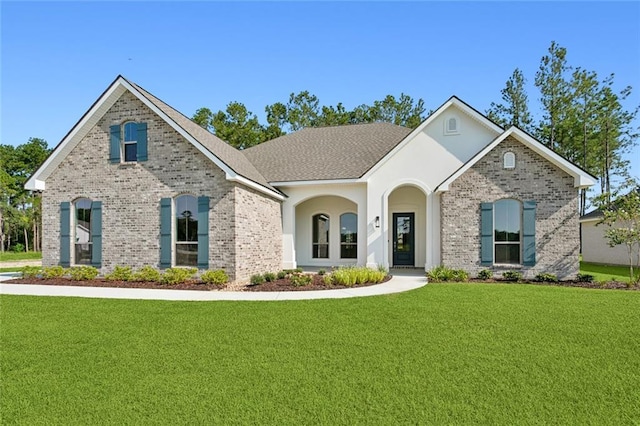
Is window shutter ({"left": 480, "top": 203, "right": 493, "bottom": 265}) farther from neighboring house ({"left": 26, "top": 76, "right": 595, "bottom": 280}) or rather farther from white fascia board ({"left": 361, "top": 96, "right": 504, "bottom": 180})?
white fascia board ({"left": 361, "top": 96, "right": 504, "bottom": 180})

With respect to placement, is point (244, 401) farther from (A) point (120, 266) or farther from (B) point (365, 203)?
(B) point (365, 203)

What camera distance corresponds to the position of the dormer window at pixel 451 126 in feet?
45.6

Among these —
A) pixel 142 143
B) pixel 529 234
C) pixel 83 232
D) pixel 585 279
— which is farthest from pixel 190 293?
pixel 585 279

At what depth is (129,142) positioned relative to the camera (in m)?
12.7

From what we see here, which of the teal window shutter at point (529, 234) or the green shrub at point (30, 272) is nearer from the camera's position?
the teal window shutter at point (529, 234)

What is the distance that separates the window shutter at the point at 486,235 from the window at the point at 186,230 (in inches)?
401

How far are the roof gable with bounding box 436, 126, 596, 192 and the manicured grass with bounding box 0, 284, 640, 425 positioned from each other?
5482mm

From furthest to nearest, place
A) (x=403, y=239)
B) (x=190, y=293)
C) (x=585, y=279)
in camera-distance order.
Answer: (x=403, y=239)
(x=585, y=279)
(x=190, y=293)

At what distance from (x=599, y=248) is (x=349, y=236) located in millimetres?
14902

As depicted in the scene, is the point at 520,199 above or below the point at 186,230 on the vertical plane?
above

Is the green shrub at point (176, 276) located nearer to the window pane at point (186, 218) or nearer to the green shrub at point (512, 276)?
the window pane at point (186, 218)

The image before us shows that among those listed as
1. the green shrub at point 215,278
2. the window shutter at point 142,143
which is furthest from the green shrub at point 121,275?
the window shutter at point 142,143

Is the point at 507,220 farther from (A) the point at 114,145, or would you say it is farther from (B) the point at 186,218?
(A) the point at 114,145

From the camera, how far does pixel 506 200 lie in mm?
12594
